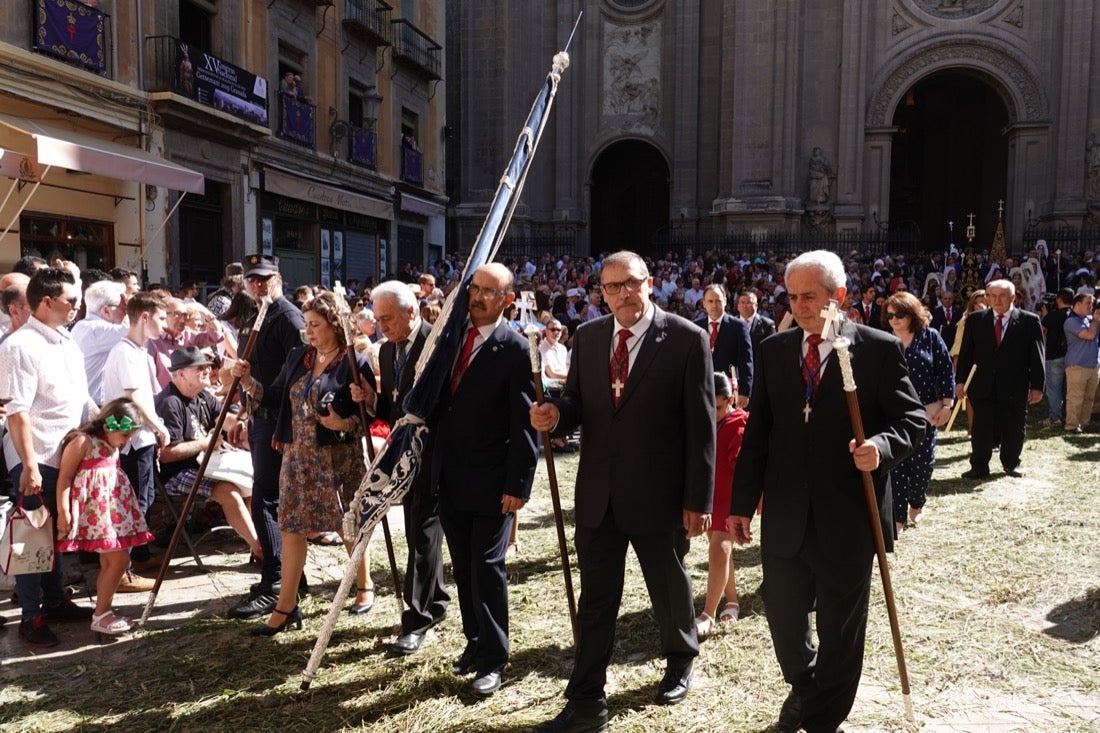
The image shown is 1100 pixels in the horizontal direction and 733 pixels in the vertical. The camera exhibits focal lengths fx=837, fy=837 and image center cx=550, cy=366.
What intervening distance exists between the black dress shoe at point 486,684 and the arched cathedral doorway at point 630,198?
28.5 meters

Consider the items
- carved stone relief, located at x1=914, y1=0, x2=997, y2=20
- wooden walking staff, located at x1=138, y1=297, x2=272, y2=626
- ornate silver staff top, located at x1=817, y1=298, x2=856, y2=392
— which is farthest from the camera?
carved stone relief, located at x1=914, y1=0, x2=997, y2=20

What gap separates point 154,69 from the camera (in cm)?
1465

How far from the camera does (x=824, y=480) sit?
3453 mm

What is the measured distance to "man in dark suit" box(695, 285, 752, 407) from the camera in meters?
7.78

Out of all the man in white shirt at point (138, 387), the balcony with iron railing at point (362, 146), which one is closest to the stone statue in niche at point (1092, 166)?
the balcony with iron railing at point (362, 146)

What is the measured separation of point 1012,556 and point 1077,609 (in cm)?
98

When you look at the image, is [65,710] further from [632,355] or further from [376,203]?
[376,203]

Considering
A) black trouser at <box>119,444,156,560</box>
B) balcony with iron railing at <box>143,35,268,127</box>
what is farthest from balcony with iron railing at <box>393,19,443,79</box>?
black trouser at <box>119,444,156,560</box>

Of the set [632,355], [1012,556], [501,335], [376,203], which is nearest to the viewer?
[632,355]

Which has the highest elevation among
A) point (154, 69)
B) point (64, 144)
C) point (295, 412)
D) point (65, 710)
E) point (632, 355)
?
point (154, 69)

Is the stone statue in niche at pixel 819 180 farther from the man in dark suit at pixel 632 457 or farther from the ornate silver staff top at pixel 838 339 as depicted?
the ornate silver staff top at pixel 838 339

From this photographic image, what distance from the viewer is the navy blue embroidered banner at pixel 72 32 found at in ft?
40.2

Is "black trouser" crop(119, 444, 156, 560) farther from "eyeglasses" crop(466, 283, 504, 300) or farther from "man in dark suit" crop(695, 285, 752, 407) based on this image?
"man in dark suit" crop(695, 285, 752, 407)

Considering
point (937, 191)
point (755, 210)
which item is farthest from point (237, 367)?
point (937, 191)
